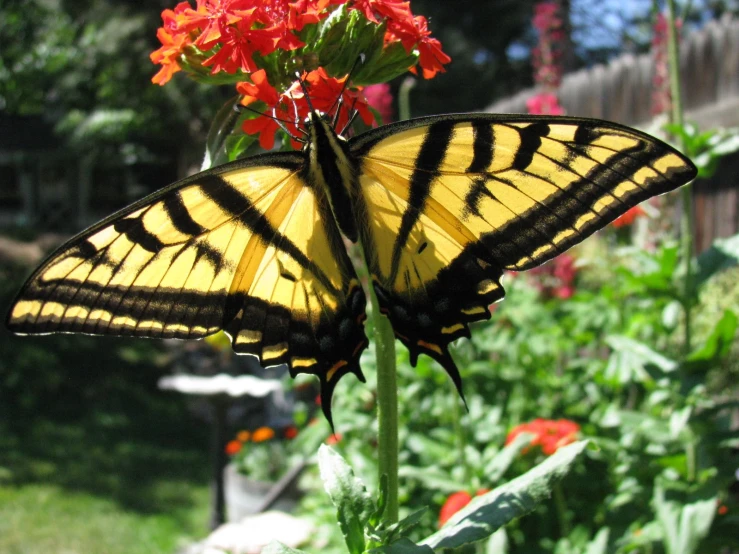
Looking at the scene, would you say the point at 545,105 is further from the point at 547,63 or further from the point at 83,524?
the point at 83,524

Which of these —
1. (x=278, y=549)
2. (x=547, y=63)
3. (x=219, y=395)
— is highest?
(x=547, y=63)

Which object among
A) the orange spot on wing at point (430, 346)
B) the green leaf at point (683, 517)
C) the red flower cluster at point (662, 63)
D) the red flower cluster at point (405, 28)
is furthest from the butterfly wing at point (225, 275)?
the red flower cluster at point (662, 63)

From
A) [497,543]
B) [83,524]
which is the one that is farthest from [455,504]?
[83,524]

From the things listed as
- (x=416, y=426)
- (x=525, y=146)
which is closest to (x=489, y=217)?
(x=525, y=146)

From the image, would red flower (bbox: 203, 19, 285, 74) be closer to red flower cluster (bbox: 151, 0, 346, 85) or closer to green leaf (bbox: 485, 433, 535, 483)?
red flower cluster (bbox: 151, 0, 346, 85)

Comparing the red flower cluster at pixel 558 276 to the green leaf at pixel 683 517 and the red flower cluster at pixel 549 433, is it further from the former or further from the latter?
the green leaf at pixel 683 517

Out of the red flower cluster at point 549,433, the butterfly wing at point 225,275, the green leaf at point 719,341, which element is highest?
the butterfly wing at point 225,275
